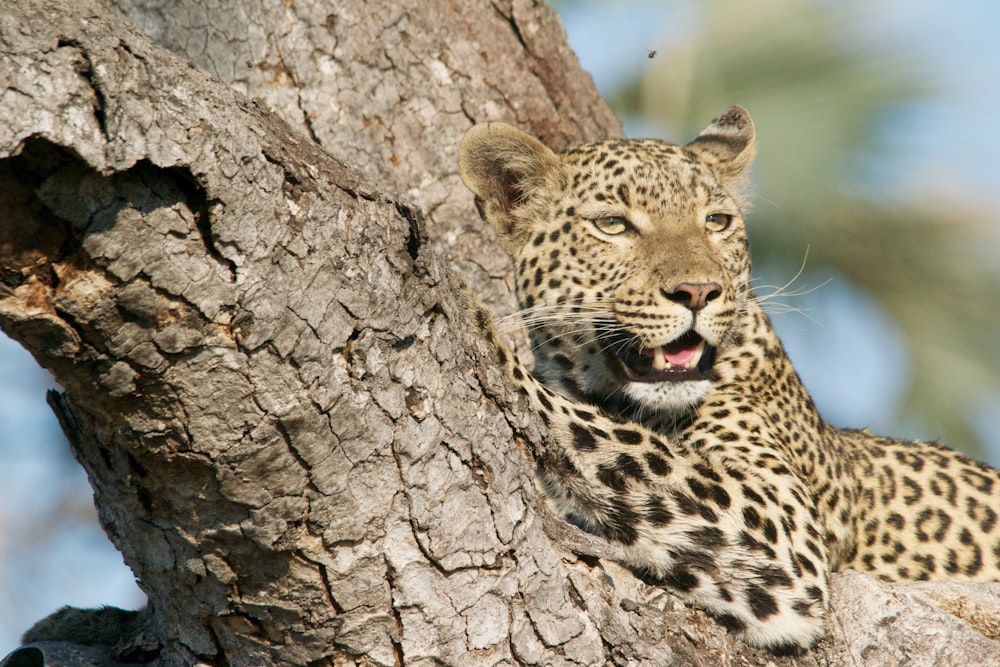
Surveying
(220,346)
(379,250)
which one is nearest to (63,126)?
(220,346)

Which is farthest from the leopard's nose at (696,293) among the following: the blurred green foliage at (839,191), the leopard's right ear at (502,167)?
the blurred green foliage at (839,191)

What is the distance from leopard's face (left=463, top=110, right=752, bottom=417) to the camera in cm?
509

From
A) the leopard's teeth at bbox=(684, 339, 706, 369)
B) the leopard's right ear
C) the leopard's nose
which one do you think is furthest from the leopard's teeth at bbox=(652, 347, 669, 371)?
the leopard's right ear

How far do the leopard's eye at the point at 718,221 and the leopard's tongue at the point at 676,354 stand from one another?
0.74m

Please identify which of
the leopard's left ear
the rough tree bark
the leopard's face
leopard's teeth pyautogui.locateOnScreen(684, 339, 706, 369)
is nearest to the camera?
the rough tree bark

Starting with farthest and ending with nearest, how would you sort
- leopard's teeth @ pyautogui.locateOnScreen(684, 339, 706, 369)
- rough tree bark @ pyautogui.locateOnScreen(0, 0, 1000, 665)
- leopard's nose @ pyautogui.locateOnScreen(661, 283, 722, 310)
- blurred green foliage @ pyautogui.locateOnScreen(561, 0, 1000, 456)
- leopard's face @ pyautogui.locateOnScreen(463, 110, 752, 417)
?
blurred green foliage @ pyautogui.locateOnScreen(561, 0, 1000, 456) < leopard's teeth @ pyautogui.locateOnScreen(684, 339, 706, 369) < leopard's face @ pyautogui.locateOnScreen(463, 110, 752, 417) < leopard's nose @ pyautogui.locateOnScreen(661, 283, 722, 310) < rough tree bark @ pyautogui.locateOnScreen(0, 0, 1000, 665)

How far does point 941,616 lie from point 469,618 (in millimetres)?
2119

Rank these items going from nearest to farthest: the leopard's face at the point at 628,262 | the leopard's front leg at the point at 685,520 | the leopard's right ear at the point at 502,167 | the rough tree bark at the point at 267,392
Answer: the rough tree bark at the point at 267,392 < the leopard's front leg at the point at 685,520 < the leopard's face at the point at 628,262 < the leopard's right ear at the point at 502,167

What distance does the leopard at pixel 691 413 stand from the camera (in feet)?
14.0

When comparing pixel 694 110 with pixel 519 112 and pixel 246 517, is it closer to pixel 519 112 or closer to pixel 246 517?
pixel 519 112

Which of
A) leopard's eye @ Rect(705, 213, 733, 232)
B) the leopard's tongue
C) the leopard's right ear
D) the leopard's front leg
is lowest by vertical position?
the leopard's front leg

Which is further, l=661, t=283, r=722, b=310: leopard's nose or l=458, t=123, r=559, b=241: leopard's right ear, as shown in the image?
l=458, t=123, r=559, b=241: leopard's right ear

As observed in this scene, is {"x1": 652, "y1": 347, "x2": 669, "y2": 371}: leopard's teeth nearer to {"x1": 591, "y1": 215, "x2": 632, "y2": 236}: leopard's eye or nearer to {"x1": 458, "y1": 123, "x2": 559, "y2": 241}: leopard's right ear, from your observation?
{"x1": 591, "y1": 215, "x2": 632, "y2": 236}: leopard's eye

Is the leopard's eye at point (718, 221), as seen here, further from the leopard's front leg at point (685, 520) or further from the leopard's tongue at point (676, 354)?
the leopard's front leg at point (685, 520)
